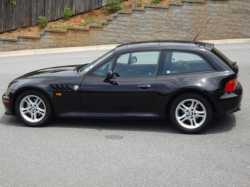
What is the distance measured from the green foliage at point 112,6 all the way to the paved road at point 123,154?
11757mm

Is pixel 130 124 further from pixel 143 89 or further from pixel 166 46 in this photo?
pixel 166 46

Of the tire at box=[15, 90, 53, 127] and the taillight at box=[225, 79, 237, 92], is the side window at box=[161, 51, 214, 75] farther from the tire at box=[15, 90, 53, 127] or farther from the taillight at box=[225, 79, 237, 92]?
the tire at box=[15, 90, 53, 127]

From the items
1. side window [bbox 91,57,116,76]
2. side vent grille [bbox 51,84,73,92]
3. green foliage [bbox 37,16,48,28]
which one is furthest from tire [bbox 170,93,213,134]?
green foliage [bbox 37,16,48,28]

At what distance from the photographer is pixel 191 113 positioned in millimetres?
7715

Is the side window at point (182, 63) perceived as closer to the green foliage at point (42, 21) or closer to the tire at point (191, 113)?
the tire at point (191, 113)

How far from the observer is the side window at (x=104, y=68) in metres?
8.15

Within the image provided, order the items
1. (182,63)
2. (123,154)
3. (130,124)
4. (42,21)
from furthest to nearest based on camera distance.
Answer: (42,21), (130,124), (182,63), (123,154)

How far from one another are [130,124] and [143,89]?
89 cm

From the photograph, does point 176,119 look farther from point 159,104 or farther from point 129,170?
point 129,170

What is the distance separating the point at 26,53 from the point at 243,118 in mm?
11905

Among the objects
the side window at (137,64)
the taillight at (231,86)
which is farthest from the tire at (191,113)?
the side window at (137,64)

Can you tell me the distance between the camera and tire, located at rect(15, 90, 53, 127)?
27.1ft

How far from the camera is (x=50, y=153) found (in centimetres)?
710

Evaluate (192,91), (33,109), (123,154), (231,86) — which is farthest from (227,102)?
(33,109)
